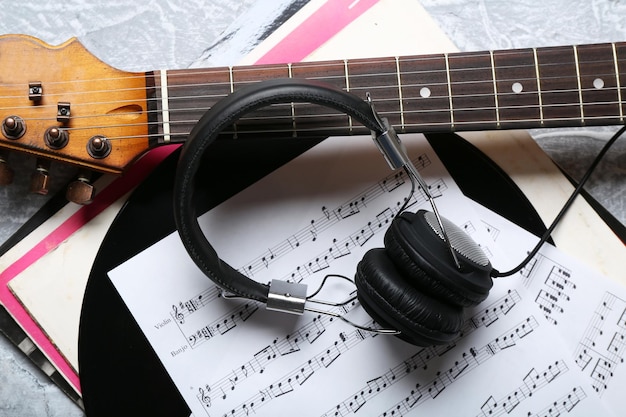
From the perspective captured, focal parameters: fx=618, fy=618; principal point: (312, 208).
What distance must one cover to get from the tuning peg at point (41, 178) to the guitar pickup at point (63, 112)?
63 millimetres

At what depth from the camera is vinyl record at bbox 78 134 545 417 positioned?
80 cm

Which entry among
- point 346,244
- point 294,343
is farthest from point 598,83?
point 294,343

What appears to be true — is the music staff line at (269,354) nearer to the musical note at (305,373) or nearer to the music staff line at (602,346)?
the musical note at (305,373)

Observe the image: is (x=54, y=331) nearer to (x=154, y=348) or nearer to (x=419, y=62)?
(x=154, y=348)

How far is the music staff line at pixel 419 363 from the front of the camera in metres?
0.79

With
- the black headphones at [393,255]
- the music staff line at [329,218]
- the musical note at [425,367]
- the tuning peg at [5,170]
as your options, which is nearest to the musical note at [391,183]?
the music staff line at [329,218]

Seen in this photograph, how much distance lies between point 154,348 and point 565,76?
62cm

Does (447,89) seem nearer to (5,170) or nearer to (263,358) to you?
(263,358)

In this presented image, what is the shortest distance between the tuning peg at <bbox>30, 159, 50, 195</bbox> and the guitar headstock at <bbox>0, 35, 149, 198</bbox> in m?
0.02

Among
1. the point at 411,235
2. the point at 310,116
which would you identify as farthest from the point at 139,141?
the point at 411,235

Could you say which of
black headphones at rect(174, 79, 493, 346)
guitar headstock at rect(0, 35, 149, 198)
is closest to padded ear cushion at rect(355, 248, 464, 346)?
black headphones at rect(174, 79, 493, 346)

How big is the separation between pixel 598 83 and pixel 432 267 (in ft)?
1.07

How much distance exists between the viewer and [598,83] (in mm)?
762

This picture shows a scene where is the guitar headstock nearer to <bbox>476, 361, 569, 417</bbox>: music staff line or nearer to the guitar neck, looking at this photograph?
the guitar neck
